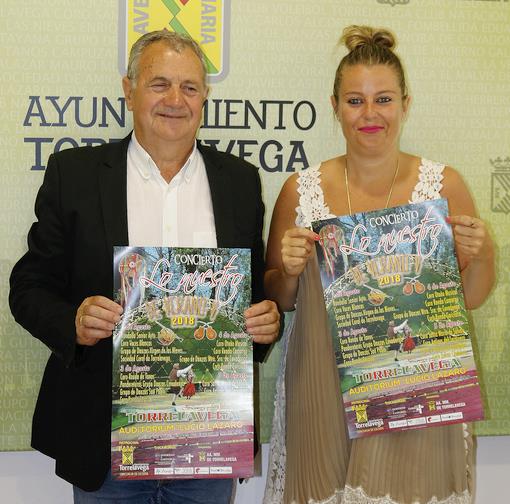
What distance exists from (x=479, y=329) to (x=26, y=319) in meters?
1.70

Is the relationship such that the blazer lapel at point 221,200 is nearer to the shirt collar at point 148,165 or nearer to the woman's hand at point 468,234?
the shirt collar at point 148,165

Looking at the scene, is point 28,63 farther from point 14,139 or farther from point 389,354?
point 389,354

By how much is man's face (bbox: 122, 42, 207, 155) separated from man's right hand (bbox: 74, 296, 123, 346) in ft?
1.57

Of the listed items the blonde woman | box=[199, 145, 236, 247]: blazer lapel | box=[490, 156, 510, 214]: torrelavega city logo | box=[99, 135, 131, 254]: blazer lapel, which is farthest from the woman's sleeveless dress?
box=[490, 156, 510, 214]: torrelavega city logo

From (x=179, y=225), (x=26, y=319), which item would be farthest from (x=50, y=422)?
(x=179, y=225)

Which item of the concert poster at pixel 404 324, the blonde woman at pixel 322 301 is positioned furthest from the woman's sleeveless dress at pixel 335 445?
the concert poster at pixel 404 324

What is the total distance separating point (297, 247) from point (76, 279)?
0.61m

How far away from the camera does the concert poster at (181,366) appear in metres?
1.75

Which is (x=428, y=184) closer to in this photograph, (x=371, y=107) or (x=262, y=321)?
(x=371, y=107)

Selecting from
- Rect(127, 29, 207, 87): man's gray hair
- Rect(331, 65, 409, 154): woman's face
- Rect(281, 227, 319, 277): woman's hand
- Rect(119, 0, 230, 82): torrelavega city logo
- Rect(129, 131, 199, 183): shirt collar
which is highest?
Rect(119, 0, 230, 82): torrelavega city logo

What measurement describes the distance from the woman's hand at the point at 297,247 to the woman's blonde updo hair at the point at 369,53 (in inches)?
18.8

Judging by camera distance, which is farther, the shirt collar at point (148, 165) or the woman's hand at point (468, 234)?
the shirt collar at point (148, 165)

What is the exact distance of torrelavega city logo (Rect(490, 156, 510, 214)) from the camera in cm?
265

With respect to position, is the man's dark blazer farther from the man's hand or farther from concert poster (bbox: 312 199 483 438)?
concert poster (bbox: 312 199 483 438)
